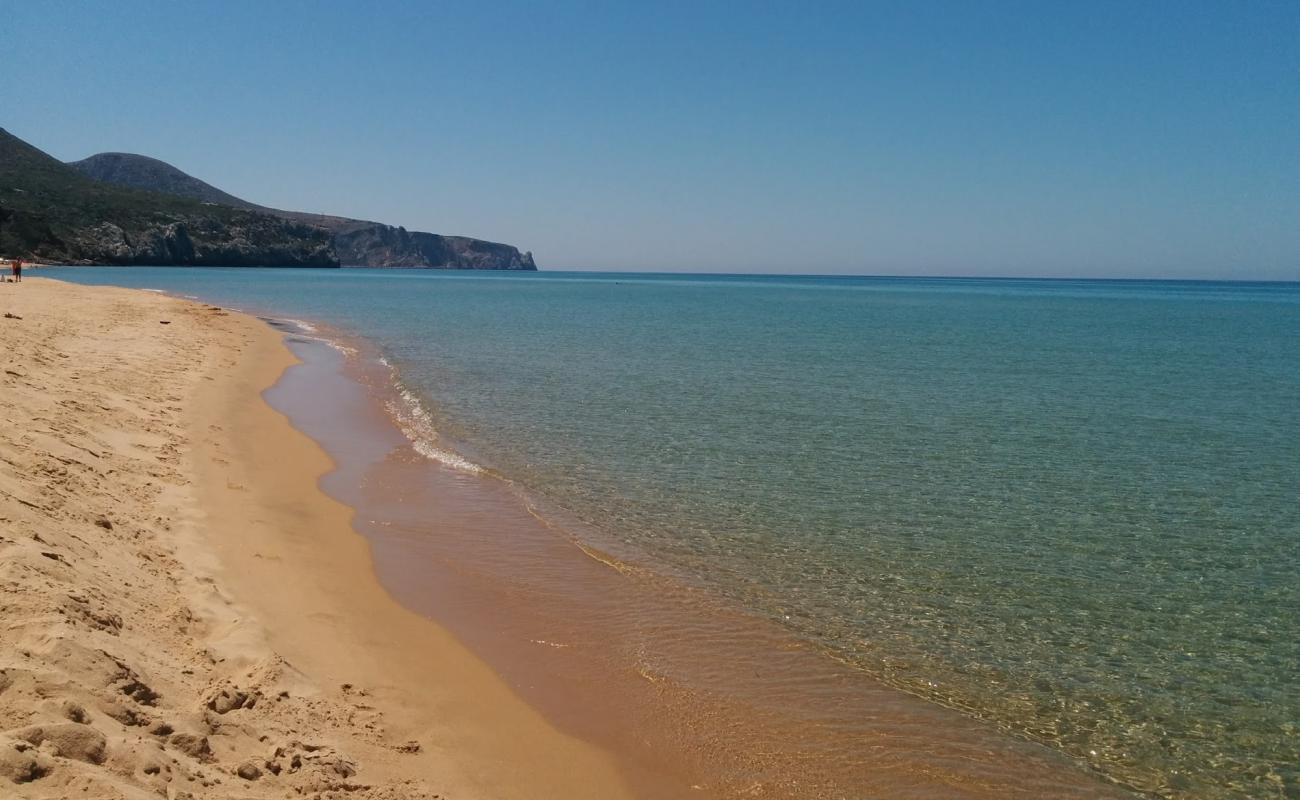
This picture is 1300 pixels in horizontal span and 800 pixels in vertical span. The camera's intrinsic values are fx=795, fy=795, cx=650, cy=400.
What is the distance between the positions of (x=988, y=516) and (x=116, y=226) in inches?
5323

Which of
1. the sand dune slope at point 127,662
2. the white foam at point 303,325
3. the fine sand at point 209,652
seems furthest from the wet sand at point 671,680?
the white foam at point 303,325

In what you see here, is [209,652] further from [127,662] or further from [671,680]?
[671,680]

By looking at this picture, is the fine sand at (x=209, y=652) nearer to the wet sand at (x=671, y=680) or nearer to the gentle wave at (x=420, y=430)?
the wet sand at (x=671, y=680)

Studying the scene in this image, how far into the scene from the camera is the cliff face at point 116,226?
9912 centimetres

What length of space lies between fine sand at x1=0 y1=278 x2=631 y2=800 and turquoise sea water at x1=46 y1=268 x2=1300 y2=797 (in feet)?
10.4

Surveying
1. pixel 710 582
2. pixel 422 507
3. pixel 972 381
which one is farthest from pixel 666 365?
pixel 710 582

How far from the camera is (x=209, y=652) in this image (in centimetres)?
552

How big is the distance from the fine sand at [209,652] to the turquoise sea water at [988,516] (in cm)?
317

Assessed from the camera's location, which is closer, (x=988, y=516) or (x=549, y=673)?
(x=549, y=673)

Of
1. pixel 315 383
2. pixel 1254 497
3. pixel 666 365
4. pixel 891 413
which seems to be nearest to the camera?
pixel 1254 497

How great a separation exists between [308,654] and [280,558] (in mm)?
2501

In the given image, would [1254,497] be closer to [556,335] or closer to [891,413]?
[891,413]

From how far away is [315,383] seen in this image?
21703 mm

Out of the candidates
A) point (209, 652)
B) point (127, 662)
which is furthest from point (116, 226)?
point (127, 662)
